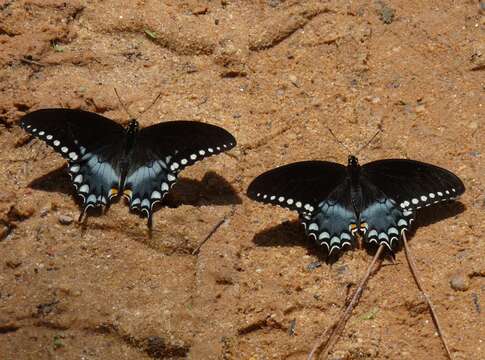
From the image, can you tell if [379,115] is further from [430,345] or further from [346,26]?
[430,345]

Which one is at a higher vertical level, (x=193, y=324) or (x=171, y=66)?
(x=171, y=66)

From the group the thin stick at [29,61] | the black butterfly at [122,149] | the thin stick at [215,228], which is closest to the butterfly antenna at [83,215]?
the black butterfly at [122,149]

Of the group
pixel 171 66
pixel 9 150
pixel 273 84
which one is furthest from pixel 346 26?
pixel 9 150

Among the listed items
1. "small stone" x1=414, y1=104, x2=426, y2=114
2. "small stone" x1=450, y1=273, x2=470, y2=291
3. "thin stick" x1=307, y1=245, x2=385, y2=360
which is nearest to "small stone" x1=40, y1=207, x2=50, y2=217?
"thin stick" x1=307, y1=245, x2=385, y2=360

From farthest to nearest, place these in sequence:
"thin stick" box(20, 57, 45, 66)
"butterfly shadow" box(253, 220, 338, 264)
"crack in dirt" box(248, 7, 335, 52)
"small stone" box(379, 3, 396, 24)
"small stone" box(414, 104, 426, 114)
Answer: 1. "small stone" box(379, 3, 396, 24)
2. "crack in dirt" box(248, 7, 335, 52)
3. "thin stick" box(20, 57, 45, 66)
4. "small stone" box(414, 104, 426, 114)
5. "butterfly shadow" box(253, 220, 338, 264)

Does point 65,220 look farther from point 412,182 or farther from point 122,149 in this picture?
point 412,182

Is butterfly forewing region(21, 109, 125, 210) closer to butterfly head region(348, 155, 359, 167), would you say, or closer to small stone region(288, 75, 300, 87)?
small stone region(288, 75, 300, 87)

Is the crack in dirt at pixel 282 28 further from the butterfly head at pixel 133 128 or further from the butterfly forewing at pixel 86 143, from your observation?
the butterfly forewing at pixel 86 143
